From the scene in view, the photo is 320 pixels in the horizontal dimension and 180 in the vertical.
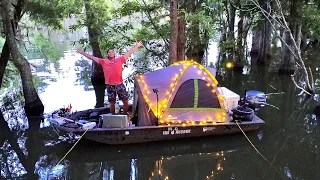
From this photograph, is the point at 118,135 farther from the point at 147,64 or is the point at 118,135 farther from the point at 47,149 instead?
the point at 147,64

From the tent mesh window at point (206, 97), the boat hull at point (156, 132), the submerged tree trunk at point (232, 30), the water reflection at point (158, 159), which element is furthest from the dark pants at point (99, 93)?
the submerged tree trunk at point (232, 30)

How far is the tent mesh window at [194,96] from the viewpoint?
8.02 meters

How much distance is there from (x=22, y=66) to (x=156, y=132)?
17.5 feet

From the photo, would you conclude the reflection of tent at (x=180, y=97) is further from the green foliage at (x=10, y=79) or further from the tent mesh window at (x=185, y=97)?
the green foliage at (x=10, y=79)

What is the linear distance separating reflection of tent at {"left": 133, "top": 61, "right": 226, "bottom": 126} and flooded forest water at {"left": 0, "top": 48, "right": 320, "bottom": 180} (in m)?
0.62

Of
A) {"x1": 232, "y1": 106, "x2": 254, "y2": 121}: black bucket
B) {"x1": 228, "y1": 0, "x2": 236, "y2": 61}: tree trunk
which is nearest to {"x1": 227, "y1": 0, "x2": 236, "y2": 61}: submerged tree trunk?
{"x1": 228, "y1": 0, "x2": 236, "y2": 61}: tree trunk

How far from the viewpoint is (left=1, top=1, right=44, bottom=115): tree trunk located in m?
10.1

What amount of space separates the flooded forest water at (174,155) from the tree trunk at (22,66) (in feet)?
1.91

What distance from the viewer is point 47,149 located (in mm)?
8031

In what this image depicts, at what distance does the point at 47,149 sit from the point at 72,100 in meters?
4.72

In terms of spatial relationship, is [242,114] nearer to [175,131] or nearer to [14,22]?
[175,131]

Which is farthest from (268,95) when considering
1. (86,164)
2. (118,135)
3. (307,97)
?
(86,164)

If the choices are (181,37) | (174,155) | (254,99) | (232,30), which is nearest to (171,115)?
(174,155)

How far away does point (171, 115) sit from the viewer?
7.98m
